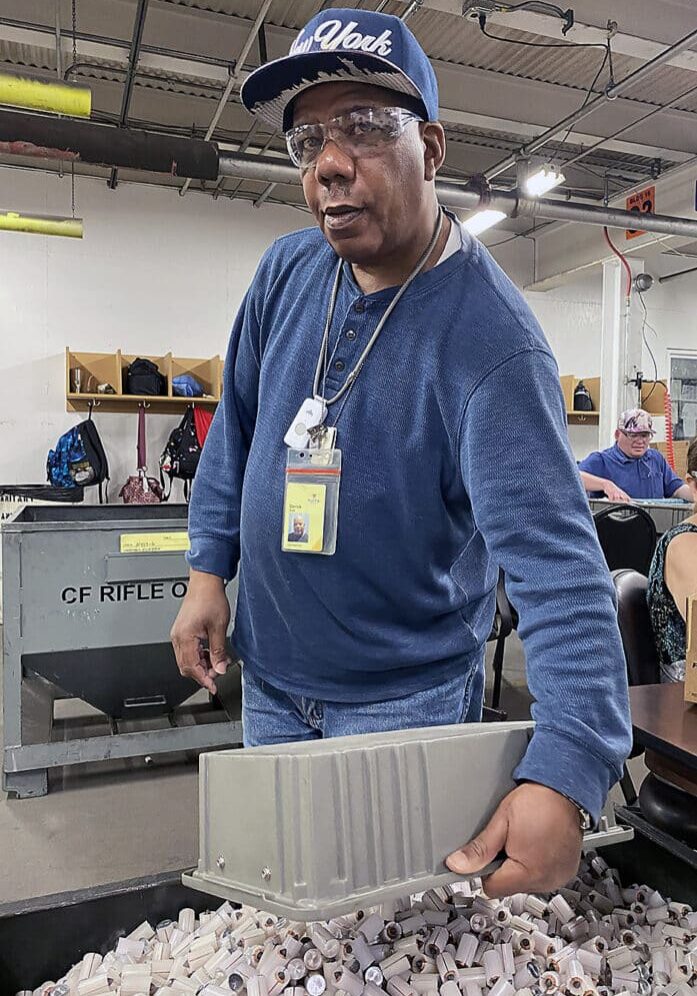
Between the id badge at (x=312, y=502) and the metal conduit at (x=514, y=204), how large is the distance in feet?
14.1

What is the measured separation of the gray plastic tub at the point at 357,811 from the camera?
69 cm

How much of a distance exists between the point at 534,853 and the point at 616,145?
5.70 m

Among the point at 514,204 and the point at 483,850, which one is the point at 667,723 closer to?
the point at 483,850

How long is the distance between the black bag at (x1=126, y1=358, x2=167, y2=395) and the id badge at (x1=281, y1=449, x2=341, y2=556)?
487 cm

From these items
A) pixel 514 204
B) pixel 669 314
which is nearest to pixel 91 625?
pixel 514 204

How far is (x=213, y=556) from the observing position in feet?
3.74

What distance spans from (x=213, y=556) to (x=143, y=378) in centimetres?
469

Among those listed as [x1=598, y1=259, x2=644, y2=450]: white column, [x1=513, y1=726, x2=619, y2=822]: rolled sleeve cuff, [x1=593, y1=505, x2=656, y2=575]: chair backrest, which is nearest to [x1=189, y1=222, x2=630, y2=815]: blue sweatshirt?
[x1=513, y1=726, x2=619, y2=822]: rolled sleeve cuff

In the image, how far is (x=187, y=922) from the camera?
1071 mm

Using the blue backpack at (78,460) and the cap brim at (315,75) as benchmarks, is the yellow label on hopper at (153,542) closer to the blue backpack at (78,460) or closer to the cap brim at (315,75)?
the cap brim at (315,75)

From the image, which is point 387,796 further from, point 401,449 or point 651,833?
point 651,833

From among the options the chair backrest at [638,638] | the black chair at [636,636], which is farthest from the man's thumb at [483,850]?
the chair backrest at [638,638]

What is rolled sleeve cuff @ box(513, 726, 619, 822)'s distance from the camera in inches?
26.1

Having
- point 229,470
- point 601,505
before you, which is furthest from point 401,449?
point 601,505
